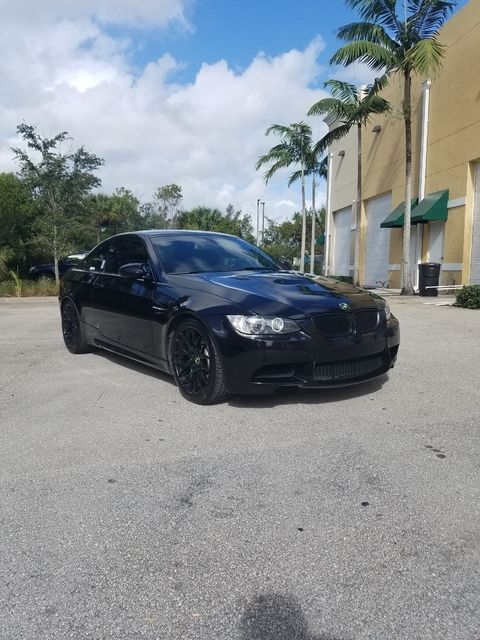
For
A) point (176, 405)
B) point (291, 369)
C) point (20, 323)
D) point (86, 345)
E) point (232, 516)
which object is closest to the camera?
point (232, 516)

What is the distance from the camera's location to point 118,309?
5.53 m

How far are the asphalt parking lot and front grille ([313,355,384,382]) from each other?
28 cm

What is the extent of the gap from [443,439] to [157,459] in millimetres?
2012

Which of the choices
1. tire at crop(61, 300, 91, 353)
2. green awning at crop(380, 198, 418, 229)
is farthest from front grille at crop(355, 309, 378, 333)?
green awning at crop(380, 198, 418, 229)

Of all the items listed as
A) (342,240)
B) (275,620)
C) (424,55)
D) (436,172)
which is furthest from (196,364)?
(342,240)

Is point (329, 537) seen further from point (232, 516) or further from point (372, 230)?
point (372, 230)

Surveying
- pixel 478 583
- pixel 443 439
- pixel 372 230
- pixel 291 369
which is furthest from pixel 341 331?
pixel 372 230

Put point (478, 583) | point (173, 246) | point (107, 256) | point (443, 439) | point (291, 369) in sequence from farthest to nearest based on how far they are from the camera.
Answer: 1. point (107, 256)
2. point (173, 246)
3. point (291, 369)
4. point (443, 439)
5. point (478, 583)

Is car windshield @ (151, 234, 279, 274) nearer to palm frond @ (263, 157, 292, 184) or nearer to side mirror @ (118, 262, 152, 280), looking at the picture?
side mirror @ (118, 262, 152, 280)

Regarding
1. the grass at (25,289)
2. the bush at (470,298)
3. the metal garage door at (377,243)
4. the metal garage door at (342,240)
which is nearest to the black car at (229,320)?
the bush at (470,298)

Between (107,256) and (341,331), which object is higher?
(107,256)

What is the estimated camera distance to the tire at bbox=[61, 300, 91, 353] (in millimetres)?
6613

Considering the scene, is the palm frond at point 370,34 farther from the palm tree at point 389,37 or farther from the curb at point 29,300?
the curb at point 29,300

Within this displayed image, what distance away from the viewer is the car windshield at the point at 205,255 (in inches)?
206
